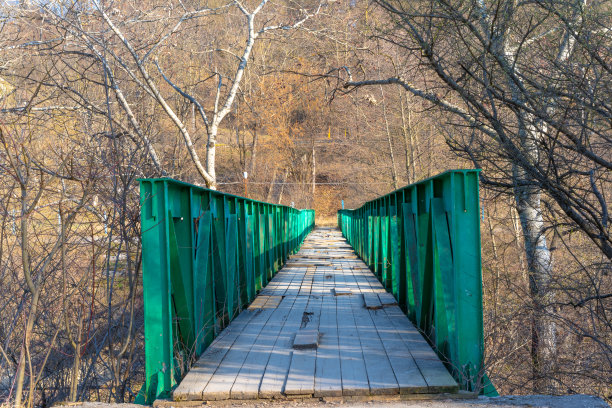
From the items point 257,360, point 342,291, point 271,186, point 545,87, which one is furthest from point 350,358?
point 271,186

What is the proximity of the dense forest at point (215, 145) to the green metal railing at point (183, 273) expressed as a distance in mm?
582

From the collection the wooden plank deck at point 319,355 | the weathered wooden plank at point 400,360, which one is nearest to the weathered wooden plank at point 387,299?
the wooden plank deck at point 319,355

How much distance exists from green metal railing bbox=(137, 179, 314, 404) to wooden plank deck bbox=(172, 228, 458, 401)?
191 mm

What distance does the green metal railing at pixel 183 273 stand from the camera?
4.03 m

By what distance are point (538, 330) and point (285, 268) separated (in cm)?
561

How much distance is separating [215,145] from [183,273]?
8.55 meters

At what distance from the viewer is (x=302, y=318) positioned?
655 centimetres

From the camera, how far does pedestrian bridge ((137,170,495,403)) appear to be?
13.2ft

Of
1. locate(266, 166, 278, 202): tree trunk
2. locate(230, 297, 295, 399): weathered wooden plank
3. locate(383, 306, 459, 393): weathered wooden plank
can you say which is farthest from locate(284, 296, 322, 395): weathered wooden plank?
locate(266, 166, 278, 202): tree trunk

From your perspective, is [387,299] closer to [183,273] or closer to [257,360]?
[257,360]

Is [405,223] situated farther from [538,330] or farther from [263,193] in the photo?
[263,193]

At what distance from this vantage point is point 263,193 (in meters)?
40.6

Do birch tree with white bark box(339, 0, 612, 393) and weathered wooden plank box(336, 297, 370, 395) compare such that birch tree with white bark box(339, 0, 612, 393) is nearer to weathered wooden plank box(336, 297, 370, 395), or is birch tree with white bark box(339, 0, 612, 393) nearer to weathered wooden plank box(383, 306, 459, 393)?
weathered wooden plank box(383, 306, 459, 393)

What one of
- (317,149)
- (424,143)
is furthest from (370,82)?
(317,149)
